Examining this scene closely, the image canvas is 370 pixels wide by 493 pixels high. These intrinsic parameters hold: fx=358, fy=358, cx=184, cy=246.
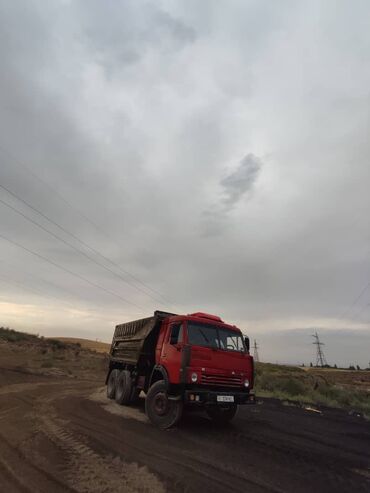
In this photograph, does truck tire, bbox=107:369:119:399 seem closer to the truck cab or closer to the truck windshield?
the truck cab

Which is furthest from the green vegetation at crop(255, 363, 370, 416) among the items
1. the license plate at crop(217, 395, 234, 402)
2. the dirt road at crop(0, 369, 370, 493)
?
the license plate at crop(217, 395, 234, 402)

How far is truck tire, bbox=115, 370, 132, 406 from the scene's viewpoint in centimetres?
1307

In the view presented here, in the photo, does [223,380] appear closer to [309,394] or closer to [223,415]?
[223,415]

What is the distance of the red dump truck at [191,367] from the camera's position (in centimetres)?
949

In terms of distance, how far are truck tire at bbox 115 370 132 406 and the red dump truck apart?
0.47 feet

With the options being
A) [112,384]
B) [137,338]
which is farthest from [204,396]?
[112,384]

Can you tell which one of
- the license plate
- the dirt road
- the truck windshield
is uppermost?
the truck windshield

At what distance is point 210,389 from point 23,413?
224 inches

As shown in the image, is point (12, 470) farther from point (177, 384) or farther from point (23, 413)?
point (23, 413)

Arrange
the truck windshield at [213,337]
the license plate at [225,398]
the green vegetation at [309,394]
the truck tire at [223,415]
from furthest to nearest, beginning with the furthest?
the green vegetation at [309,394] < the truck tire at [223,415] < the truck windshield at [213,337] < the license plate at [225,398]

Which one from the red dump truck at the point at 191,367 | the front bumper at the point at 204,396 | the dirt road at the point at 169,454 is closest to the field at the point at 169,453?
the dirt road at the point at 169,454

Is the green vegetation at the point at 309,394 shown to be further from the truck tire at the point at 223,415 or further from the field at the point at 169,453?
the truck tire at the point at 223,415

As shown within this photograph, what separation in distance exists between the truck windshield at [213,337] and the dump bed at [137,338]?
6.49ft

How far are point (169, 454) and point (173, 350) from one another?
3.55 metres
